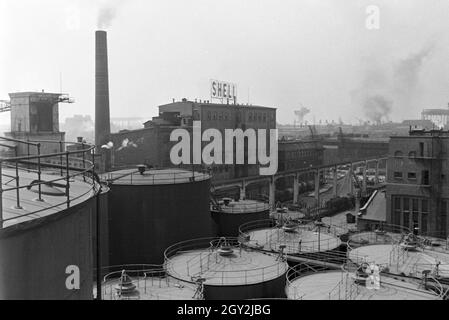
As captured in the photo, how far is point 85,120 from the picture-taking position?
14800cm

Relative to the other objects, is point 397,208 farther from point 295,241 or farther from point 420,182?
point 295,241

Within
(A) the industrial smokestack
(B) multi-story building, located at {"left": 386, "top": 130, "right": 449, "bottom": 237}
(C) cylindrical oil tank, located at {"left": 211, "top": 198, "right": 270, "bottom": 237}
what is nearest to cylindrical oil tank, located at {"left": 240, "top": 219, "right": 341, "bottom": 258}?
(C) cylindrical oil tank, located at {"left": 211, "top": 198, "right": 270, "bottom": 237}

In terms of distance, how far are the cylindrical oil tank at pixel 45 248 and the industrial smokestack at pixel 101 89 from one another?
106ft

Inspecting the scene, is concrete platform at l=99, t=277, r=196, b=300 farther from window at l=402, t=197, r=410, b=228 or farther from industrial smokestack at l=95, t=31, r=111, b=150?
industrial smokestack at l=95, t=31, r=111, b=150

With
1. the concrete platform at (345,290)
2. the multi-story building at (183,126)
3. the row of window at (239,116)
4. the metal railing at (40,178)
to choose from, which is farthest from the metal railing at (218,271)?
the row of window at (239,116)

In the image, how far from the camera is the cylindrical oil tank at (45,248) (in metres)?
4.46

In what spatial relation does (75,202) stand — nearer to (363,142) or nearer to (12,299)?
(12,299)

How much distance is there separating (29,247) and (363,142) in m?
75.8

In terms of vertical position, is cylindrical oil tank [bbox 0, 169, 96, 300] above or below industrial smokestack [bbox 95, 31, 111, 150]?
below

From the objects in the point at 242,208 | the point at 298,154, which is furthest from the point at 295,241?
the point at 298,154

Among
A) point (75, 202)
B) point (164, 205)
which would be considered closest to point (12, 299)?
point (75, 202)

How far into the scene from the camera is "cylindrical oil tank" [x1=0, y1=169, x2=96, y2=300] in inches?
176

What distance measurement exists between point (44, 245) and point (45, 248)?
0.13 feet

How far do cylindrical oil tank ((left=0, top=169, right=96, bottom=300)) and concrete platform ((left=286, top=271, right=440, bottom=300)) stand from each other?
628 cm
